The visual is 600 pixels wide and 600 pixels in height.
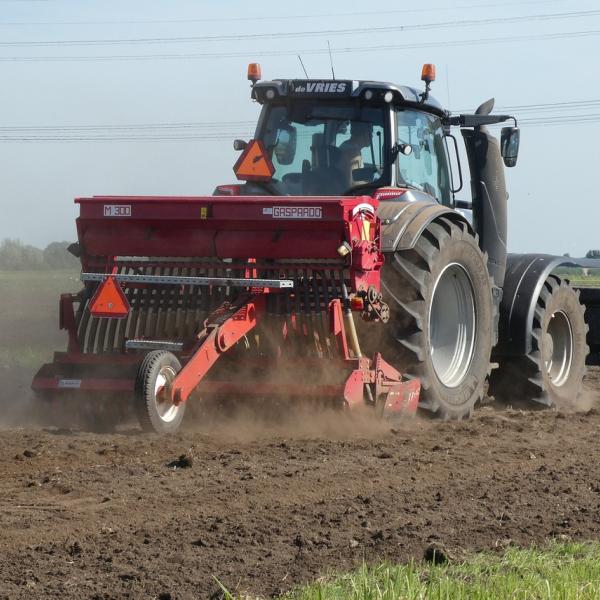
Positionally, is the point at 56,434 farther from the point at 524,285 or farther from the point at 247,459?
the point at 524,285

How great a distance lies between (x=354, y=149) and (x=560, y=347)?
2980mm

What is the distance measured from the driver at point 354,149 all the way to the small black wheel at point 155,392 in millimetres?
2189

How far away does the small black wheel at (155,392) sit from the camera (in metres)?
6.81

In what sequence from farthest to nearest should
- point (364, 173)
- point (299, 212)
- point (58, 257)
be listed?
point (58, 257)
point (364, 173)
point (299, 212)

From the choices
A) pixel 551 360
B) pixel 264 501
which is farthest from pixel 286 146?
pixel 264 501

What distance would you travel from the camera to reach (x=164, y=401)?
275 inches

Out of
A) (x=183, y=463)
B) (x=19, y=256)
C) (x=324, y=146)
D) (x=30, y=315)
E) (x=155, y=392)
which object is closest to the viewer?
(x=183, y=463)

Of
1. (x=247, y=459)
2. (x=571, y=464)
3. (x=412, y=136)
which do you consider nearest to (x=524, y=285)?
(x=412, y=136)

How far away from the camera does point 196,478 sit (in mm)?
5875

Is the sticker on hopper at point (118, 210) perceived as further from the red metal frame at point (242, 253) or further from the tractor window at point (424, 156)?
the tractor window at point (424, 156)

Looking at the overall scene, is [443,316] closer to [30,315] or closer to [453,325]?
[453,325]

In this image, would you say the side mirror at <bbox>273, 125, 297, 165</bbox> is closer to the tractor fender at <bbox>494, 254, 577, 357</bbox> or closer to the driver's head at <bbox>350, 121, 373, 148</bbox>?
the driver's head at <bbox>350, 121, 373, 148</bbox>

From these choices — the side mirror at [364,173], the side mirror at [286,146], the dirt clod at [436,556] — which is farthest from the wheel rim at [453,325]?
the dirt clod at [436,556]

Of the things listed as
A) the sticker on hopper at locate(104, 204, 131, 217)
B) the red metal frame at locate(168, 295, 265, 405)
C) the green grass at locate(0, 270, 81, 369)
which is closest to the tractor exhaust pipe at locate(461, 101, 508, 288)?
the red metal frame at locate(168, 295, 265, 405)
